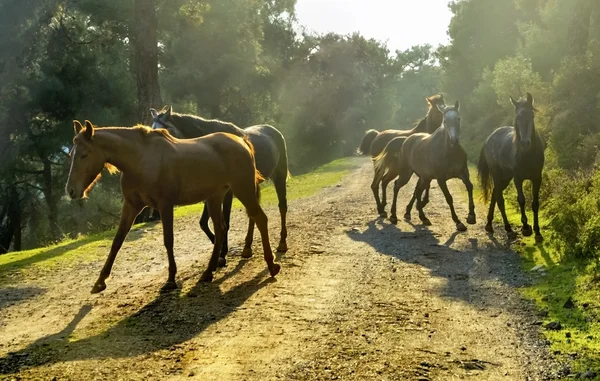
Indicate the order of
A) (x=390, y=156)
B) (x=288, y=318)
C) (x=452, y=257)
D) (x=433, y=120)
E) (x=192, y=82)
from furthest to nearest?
(x=192, y=82)
(x=433, y=120)
(x=390, y=156)
(x=452, y=257)
(x=288, y=318)

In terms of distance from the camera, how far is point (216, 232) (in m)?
8.98

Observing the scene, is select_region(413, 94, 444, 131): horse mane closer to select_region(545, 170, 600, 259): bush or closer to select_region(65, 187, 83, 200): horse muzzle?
select_region(545, 170, 600, 259): bush

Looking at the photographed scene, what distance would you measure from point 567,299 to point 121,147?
5816 mm

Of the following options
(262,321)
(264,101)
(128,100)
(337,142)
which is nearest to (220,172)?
(262,321)

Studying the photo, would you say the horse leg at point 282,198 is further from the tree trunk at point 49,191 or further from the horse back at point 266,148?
the tree trunk at point 49,191

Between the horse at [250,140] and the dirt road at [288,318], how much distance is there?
0.44 metres

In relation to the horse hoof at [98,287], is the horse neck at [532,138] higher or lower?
higher

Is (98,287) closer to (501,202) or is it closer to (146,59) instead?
(501,202)

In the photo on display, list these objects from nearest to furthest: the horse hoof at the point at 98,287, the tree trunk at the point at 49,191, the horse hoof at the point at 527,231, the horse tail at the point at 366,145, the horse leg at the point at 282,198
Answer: the horse hoof at the point at 98,287, the horse leg at the point at 282,198, the horse hoof at the point at 527,231, the horse tail at the point at 366,145, the tree trunk at the point at 49,191

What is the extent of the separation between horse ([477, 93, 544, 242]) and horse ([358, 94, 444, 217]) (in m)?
2.82

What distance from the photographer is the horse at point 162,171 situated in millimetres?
7523

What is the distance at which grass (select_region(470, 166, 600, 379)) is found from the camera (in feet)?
18.6

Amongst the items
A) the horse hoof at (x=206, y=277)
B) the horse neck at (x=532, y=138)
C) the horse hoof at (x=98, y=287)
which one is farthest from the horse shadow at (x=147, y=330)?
the horse neck at (x=532, y=138)

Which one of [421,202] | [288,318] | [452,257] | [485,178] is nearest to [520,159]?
[485,178]
